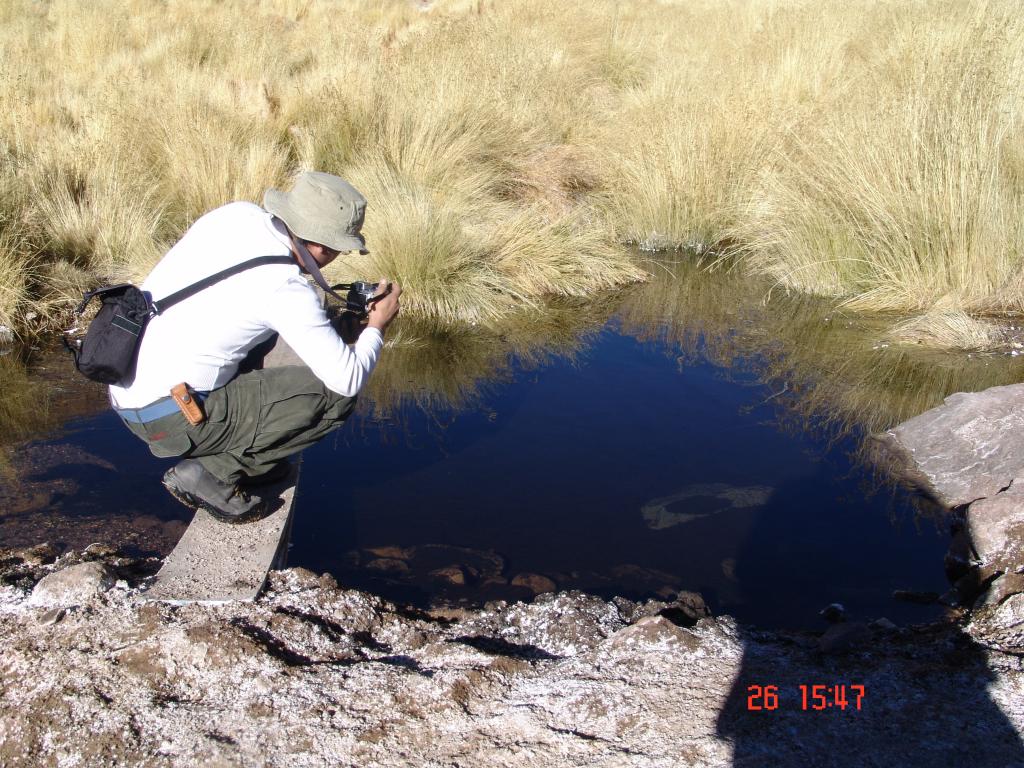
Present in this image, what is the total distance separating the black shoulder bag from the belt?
178 mm

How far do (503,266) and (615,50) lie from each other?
633 cm

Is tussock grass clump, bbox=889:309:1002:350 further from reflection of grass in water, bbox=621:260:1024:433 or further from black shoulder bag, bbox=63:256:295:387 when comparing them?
black shoulder bag, bbox=63:256:295:387

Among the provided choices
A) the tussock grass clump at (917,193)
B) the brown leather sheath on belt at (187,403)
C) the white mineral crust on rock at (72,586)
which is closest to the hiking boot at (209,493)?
the brown leather sheath on belt at (187,403)

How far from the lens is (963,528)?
3.10m

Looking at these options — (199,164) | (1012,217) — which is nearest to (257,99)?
(199,164)

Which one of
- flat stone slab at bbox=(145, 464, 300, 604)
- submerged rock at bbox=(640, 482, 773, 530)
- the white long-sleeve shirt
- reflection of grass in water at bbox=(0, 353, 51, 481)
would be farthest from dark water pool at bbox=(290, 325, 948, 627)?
reflection of grass in water at bbox=(0, 353, 51, 481)

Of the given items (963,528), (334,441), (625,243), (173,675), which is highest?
(173,675)

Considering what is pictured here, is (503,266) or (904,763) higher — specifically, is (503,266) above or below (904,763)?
below

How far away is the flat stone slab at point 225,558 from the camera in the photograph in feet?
8.30

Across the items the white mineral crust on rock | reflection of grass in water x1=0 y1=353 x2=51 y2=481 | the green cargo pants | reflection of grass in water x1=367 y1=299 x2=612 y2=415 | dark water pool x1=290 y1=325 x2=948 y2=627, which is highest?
the green cargo pants

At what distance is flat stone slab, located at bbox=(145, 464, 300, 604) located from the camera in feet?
8.30

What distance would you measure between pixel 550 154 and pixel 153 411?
19.4 feet

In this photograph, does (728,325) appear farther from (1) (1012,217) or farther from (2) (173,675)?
(2) (173,675)
